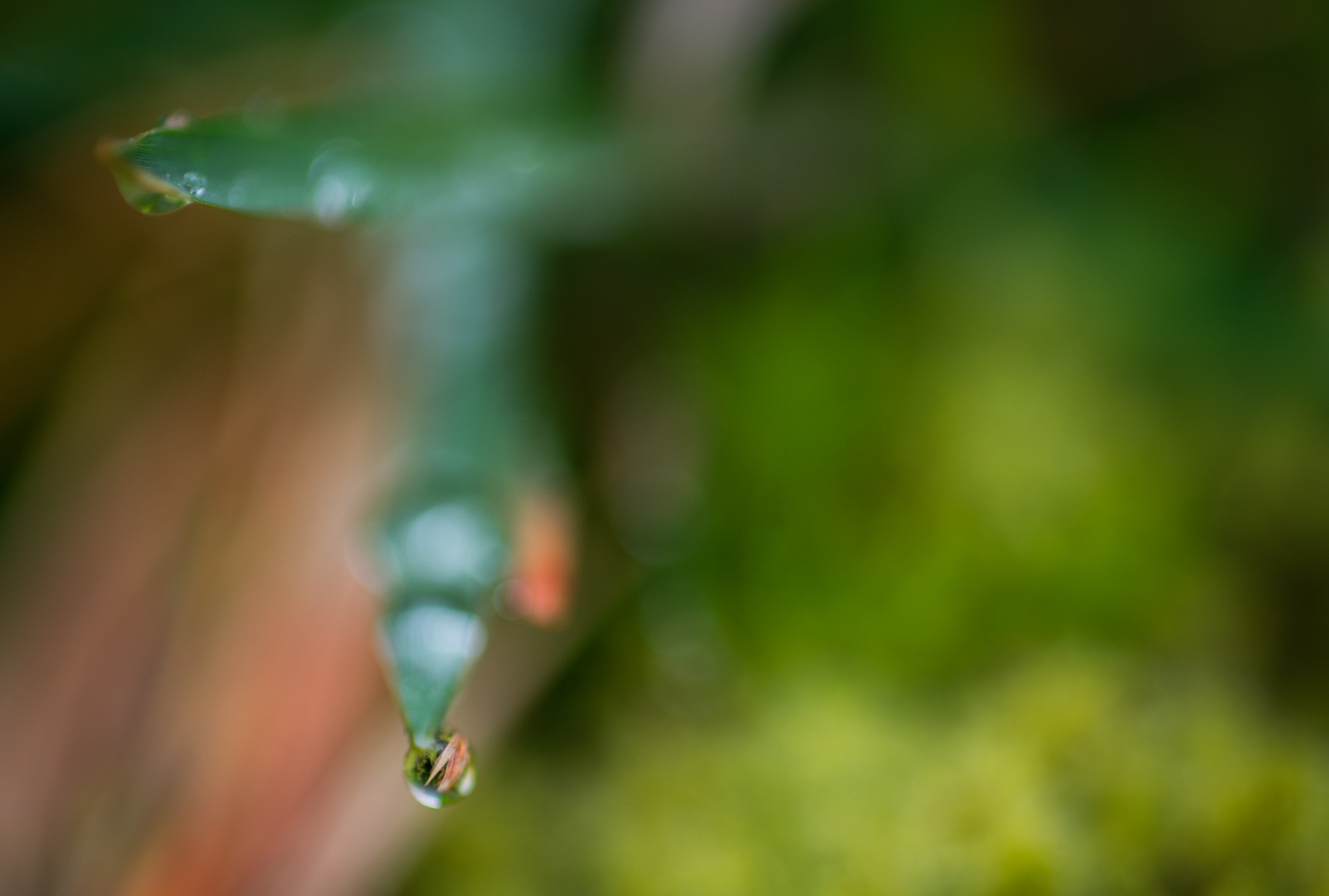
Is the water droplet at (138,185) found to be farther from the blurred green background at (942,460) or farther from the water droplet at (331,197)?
the blurred green background at (942,460)

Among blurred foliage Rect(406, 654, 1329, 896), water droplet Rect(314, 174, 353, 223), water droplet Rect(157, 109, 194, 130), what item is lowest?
blurred foliage Rect(406, 654, 1329, 896)

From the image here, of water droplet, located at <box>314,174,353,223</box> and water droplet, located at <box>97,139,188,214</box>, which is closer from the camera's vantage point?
water droplet, located at <box>97,139,188,214</box>

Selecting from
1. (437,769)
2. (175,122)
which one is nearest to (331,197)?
(175,122)

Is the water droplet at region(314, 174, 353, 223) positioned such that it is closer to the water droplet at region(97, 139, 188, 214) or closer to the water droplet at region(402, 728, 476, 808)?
the water droplet at region(97, 139, 188, 214)

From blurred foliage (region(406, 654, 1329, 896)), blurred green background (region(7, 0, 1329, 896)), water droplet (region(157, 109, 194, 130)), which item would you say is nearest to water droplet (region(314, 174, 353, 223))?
water droplet (region(157, 109, 194, 130))

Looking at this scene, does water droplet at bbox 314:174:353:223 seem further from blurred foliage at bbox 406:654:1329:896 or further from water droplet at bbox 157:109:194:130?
blurred foliage at bbox 406:654:1329:896

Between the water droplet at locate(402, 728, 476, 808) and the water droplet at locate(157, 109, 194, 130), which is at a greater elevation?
the water droplet at locate(157, 109, 194, 130)
